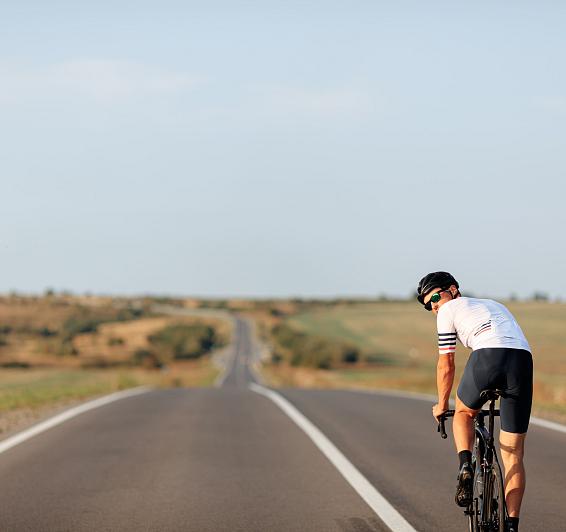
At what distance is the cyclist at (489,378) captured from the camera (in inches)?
268

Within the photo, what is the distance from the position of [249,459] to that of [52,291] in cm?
15757

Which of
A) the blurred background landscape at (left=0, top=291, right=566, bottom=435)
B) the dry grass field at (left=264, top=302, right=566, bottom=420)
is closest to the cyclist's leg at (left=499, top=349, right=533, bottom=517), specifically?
the blurred background landscape at (left=0, top=291, right=566, bottom=435)

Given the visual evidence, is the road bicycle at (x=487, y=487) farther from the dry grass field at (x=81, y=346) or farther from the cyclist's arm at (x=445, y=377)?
the dry grass field at (x=81, y=346)

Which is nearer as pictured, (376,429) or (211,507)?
(211,507)

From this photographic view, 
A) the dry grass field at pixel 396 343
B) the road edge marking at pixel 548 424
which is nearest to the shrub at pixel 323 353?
the dry grass field at pixel 396 343

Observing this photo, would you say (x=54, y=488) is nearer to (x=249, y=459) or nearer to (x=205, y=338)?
(x=249, y=459)

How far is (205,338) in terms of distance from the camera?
125 m

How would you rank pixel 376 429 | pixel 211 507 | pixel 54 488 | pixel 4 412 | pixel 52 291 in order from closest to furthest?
pixel 211 507
pixel 54 488
pixel 376 429
pixel 4 412
pixel 52 291

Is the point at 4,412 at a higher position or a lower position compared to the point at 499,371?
lower

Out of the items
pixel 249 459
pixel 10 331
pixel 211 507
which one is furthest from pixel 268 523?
pixel 10 331

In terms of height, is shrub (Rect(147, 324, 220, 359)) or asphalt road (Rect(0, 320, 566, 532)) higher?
asphalt road (Rect(0, 320, 566, 532))

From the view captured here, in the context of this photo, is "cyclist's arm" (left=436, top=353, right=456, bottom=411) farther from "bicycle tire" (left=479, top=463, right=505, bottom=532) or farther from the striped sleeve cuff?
"bicycle tire" (left=479, top=463, right=505, bottom=532)

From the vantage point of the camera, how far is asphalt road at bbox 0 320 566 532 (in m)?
8.25

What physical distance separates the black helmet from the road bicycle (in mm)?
846
